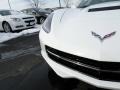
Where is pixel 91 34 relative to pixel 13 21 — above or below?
above

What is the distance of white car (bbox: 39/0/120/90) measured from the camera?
2.21 m

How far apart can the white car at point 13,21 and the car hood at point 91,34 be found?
9.01 m

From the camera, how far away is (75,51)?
2.43 metres

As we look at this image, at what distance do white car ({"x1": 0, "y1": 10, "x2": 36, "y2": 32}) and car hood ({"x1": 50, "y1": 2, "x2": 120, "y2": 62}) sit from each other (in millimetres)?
9006

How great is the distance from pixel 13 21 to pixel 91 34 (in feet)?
31.9

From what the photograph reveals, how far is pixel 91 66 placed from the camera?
2334 mm

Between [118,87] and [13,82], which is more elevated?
[118,87]

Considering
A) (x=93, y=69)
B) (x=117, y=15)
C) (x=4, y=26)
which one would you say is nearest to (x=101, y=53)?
(x=93, y=69)

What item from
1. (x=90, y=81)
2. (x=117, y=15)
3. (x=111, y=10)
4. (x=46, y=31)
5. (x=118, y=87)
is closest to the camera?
(x=118, y=87)

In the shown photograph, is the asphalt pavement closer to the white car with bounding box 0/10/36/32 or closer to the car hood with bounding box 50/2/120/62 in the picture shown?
the car hood with bounding box 50/2/120/62

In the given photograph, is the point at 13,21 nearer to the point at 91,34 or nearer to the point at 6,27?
the point at 6,27

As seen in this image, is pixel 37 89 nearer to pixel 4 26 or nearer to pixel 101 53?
pixel 101 53

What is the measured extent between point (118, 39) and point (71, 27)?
698 millimetres

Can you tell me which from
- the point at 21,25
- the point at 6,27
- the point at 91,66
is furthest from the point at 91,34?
the point at 6,27
